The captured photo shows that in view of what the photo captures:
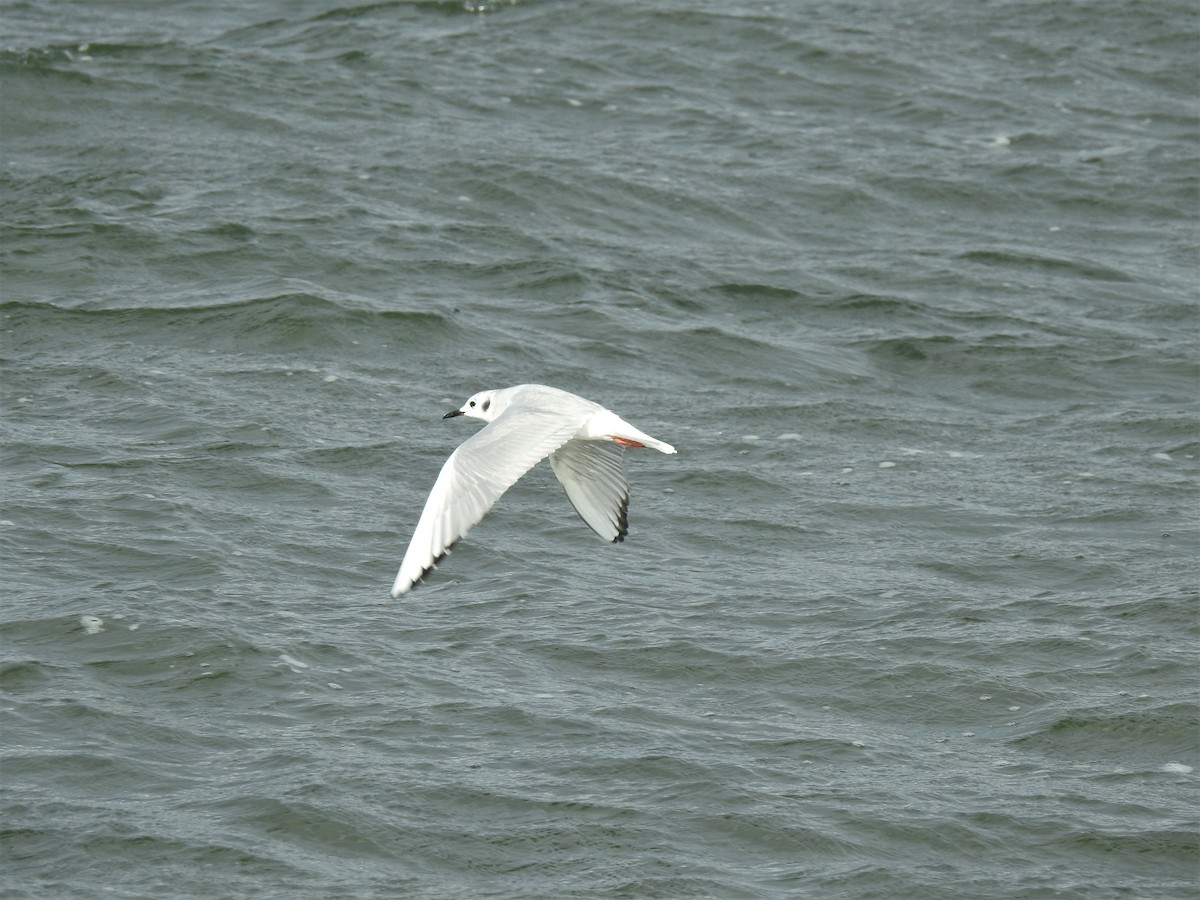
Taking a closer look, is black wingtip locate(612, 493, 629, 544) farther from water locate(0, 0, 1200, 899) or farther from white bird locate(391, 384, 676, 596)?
water locate(0, 0, 1200, 899)

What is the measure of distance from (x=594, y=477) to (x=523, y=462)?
1165mm

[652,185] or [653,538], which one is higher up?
[652,185]

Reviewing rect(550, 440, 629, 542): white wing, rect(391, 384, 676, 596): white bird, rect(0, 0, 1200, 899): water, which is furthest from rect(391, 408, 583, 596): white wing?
rect(0, 0, 1200, 899): water

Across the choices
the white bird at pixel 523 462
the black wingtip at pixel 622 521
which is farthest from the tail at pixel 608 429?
the black wingtip at pixel 622 521

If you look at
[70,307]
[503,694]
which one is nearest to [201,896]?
[503,694]

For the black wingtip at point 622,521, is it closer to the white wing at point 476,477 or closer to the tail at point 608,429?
the tail at point 608,429

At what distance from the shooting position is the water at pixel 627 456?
7281mm

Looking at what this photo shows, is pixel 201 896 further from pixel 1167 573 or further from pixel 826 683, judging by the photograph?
pixel 1167 573

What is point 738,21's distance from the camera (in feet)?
59.9

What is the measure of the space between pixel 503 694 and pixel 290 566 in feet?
5.36

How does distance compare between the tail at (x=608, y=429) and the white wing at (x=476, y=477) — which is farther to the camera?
the tail at (x=608, y=429)

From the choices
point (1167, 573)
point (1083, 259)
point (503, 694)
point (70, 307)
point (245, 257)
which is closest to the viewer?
point (503, 694)

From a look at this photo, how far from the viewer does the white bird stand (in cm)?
695

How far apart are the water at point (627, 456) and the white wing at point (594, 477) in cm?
76
